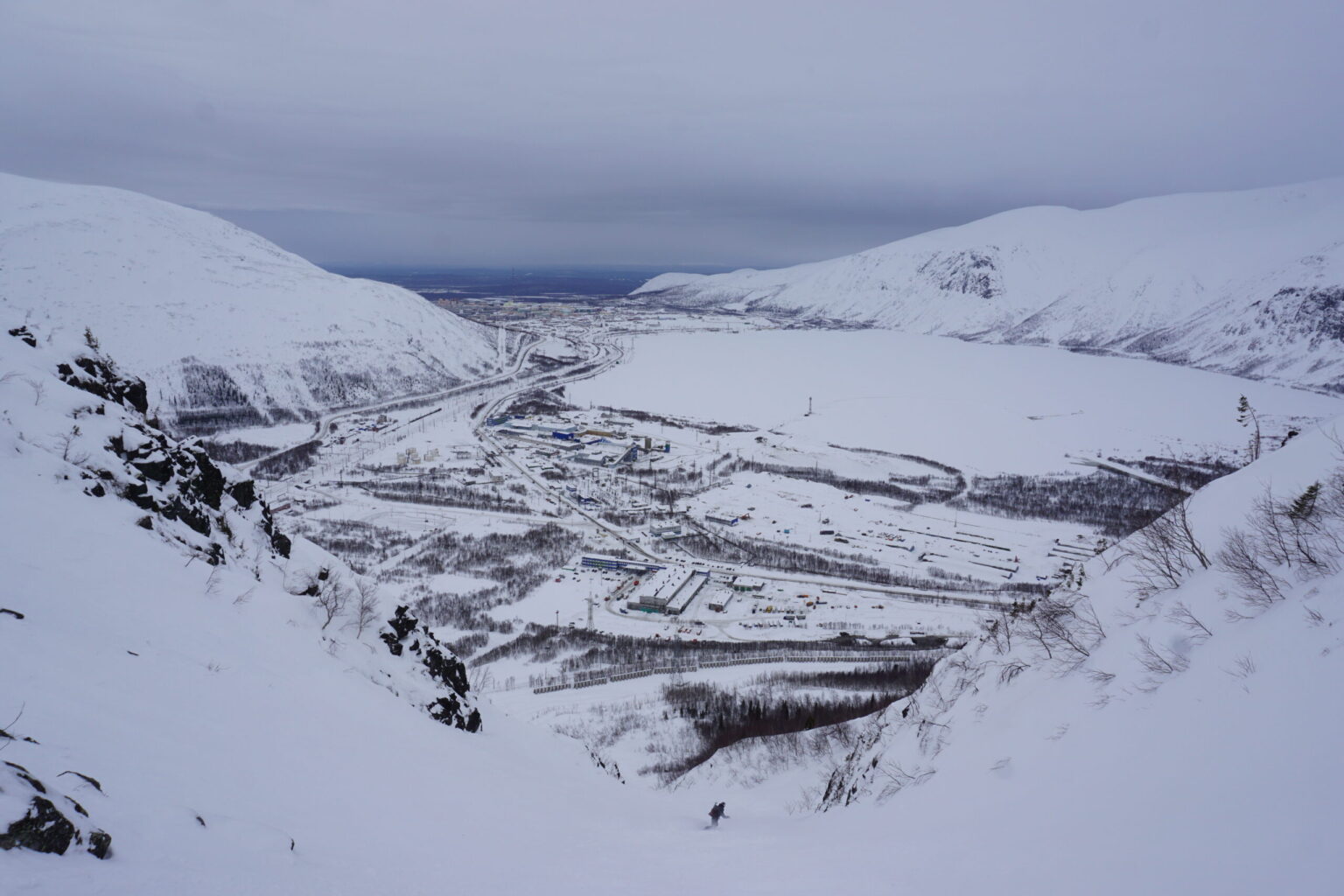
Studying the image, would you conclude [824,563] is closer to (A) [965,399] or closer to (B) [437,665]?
(B) [437,665]

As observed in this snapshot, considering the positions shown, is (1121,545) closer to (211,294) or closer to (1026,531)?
(1026,531)

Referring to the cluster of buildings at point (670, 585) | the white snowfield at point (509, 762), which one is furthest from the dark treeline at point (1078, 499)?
the white snowfield at point (509, 762)

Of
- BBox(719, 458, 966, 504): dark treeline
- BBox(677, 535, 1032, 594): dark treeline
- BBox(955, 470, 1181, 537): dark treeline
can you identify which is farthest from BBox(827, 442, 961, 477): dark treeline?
A: BBox(677, 535, 1032, 594): dark treeline

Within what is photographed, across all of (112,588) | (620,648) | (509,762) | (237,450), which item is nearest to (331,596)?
(112,588)

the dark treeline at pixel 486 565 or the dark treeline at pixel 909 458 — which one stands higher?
the dark treeline at pixel 909 458

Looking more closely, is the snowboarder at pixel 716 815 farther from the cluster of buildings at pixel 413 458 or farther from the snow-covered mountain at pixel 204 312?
the snow-covered mountain at pixel 204 312

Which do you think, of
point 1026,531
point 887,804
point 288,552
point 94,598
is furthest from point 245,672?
point 1026,531

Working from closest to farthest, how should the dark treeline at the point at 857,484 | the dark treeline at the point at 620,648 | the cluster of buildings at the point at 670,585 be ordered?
the dark treeline at the point at 620,648 < the cluster of buildings at the point at 670,585 < the dark treeline at the point at 857,484
